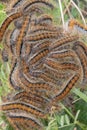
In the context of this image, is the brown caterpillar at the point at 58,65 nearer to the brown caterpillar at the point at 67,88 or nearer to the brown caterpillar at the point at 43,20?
the brown caterpillar at the point at 67,88

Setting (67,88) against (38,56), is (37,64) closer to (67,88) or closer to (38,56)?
(38,56)

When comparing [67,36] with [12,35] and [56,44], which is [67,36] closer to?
[56,44]

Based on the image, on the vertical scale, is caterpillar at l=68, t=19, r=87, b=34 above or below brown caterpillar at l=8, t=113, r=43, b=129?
above

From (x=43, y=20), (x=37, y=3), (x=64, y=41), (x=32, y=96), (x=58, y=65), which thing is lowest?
(x=32, y=96)

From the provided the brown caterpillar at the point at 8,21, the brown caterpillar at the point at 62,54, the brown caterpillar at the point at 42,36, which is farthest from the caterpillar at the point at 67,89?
the brown caterpillar at the point at 8,21

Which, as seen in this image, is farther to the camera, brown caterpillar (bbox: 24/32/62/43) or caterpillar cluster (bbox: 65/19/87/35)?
caterpillar cluster (bbox: 65/19/87/35)

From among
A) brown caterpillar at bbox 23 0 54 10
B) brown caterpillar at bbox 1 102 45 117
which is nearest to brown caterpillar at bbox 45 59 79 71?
brown caterpillar at bbox 1 102 45 117

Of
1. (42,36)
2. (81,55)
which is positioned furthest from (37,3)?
(81,55)

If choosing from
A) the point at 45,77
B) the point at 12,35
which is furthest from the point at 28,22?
the point at 45,77

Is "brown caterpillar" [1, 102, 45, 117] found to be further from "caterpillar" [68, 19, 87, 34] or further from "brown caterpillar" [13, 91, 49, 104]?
"caterpillar" [68, 19, 87, 34]
